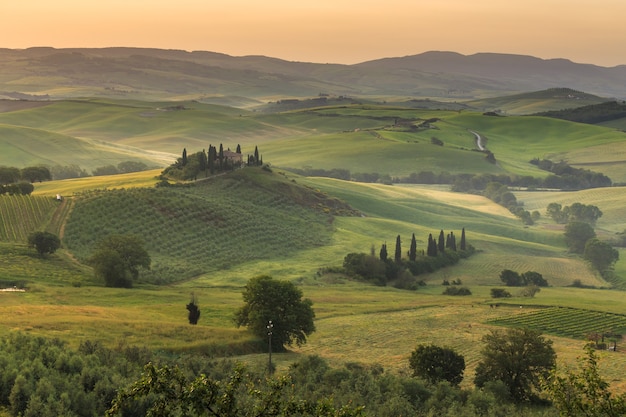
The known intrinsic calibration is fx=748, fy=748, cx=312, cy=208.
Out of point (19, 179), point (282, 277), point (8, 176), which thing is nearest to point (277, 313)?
point (282, 277)

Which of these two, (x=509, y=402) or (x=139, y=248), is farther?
(x=139, y=248)

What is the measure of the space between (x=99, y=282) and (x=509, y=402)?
6263 centimetres

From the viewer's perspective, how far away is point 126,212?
142 metres

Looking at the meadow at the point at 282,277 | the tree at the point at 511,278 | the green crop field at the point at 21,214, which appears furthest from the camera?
the tree at the point at 511,278

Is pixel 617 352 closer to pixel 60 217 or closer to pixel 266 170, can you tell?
pixel 60 217

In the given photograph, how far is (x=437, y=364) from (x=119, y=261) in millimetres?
54389

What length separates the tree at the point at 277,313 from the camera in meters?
75.1

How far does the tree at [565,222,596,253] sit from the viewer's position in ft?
595

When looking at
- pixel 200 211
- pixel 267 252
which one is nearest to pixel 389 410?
pixel 267 252

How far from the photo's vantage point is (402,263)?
139 metres

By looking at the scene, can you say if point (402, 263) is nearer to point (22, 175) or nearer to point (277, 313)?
point (277, 313)

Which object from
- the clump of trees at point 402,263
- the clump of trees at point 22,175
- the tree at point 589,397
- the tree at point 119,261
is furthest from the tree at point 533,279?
the clump of trees at point 22,175

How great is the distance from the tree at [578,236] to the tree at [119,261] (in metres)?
113

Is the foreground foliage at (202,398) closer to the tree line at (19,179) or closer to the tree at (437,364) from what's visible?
the tree at (437,364)
